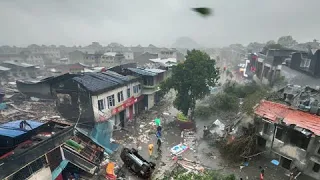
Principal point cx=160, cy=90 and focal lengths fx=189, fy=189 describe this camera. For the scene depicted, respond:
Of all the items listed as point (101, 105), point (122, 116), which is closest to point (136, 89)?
point (122, 116)

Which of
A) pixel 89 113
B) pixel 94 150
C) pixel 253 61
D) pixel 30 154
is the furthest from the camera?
pixel 253 61

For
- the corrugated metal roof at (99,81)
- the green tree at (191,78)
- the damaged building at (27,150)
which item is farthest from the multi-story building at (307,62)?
the damaged building at (27,150)

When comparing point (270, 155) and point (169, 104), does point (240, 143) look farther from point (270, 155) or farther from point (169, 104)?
point (169, 104)

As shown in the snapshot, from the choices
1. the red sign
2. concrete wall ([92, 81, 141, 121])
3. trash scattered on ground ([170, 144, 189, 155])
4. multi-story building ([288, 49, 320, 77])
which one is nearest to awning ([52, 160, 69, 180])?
concrete wall ([92, 81, 141, 121])

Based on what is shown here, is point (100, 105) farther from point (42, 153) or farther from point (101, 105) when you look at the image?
point (42, 153)

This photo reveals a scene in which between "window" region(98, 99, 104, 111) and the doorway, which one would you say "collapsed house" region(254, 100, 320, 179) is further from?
the doorway

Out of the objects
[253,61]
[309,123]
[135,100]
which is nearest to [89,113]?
[135,100]

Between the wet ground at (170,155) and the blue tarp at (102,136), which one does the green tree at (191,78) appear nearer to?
the wet ground at (170,155)
